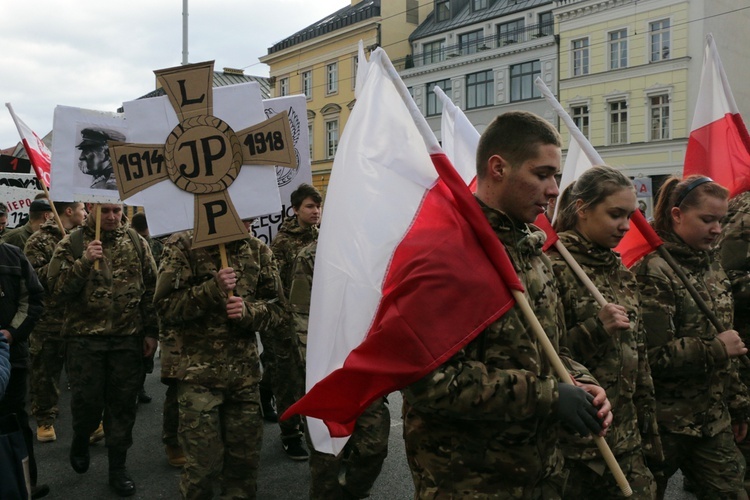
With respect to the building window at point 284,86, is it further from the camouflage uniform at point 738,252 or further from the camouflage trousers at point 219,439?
the camouflage trousers at point 219,439

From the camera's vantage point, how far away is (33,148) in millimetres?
8461

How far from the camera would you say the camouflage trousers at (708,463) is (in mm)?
4332

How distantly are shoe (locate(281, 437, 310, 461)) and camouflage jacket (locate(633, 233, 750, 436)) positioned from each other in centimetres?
346

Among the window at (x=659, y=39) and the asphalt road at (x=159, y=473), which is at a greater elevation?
the window at (x=659, y=39)

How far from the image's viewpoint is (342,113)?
46.9 metres

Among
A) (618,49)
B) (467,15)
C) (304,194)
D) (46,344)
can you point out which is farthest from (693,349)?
(467,15)

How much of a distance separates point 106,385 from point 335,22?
143 feet

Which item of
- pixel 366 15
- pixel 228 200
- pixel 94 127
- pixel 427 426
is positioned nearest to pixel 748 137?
pixel 228 200

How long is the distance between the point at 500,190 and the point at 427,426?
0.91 m

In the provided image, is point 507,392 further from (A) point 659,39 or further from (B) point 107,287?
(A) point 659,39

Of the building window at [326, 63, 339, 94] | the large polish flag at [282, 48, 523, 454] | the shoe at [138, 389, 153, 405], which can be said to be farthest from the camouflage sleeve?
the building window at [326, 63, 339, 94]

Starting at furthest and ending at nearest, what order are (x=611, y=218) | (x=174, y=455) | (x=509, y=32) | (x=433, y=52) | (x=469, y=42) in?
(x=433, y=52), (x=469, y=42), (x=509, y=32), (x=174, y=455), (x=611, y=218)

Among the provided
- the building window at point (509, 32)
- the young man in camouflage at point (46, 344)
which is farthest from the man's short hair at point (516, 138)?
the building window at point (509, 32)

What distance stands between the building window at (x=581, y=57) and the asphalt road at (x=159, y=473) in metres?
29.1
